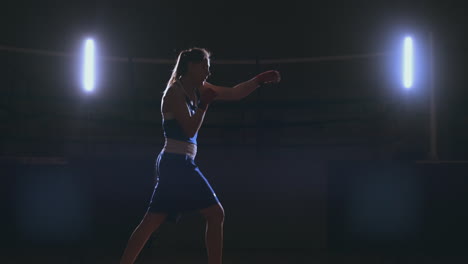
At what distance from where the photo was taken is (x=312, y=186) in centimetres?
382

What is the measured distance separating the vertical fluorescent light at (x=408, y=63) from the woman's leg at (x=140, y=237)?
3457 millimetres

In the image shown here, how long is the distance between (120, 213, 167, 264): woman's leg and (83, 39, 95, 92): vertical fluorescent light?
3.84m

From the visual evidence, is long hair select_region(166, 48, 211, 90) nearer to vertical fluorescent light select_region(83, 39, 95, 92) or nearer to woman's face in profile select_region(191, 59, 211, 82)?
woman's face in profile select_region(191, 59, 211, 82)

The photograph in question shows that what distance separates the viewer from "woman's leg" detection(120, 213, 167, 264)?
2191 millimetres

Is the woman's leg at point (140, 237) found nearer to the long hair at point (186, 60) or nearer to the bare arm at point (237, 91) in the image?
the long hair at point (186, 60)

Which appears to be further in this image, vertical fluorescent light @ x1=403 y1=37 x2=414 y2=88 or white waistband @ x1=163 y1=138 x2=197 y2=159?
vertical fluorescent light @ x1=403 y1=37 x2=414 y2=88

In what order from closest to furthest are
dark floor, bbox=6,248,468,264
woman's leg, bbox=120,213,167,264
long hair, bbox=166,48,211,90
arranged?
woman's leg, bbox=120,213,167,264, long hair, bbox=166,48,211,90, dark floor, bbox=6,248,468,264

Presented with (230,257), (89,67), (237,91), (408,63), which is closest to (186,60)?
(237,91)

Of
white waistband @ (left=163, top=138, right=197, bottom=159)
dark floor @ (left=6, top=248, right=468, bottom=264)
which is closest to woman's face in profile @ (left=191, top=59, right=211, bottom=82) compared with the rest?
white waistband @ (left=163, top=138, right=197, bottom=159)

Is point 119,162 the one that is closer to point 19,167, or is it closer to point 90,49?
point 19,167

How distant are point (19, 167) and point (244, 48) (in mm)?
3837

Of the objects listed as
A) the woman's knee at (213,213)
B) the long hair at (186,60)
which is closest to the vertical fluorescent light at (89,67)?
the long hair at (186,60)

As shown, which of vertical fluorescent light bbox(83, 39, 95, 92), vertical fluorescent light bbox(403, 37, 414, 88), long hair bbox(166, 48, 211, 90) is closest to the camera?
long hair bbox(166, 48, 211, 90)

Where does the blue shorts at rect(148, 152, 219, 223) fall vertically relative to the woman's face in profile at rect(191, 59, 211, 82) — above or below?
below
